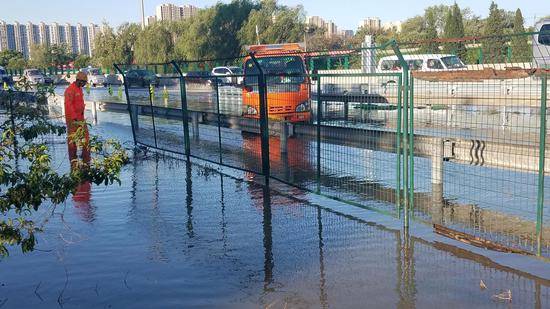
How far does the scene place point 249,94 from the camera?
37.0 feet

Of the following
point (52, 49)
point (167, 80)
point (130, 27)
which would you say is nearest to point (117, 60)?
point (130, 27)

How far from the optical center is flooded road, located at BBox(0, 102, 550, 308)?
5344 mm

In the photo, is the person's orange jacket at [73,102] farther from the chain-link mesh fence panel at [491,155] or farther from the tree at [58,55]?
the tree at [58,55]

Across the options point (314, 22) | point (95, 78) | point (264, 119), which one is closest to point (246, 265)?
point (264, 119)

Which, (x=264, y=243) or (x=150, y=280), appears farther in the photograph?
(x=264, y=243)

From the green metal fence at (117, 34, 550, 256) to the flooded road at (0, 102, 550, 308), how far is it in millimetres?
554

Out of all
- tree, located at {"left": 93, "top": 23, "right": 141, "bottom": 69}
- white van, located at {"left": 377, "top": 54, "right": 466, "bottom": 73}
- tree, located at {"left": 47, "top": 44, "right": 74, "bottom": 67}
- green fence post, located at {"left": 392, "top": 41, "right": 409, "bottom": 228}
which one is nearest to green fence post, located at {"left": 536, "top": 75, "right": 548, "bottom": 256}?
green fence post, located at {"left": 392, "top": 41, "right": 409, "bottom": 228}

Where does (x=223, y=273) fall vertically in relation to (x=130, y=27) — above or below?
below

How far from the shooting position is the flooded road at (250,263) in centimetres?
534

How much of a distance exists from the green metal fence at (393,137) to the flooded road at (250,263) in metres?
0.55

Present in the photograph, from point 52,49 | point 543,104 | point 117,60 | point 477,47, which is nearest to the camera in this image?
point 543,104

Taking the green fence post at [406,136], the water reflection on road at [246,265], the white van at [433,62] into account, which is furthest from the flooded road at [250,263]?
the white van at [433,62]

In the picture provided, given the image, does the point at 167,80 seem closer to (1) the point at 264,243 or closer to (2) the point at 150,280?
(1) the point at 264,243

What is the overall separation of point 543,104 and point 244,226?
373cm
